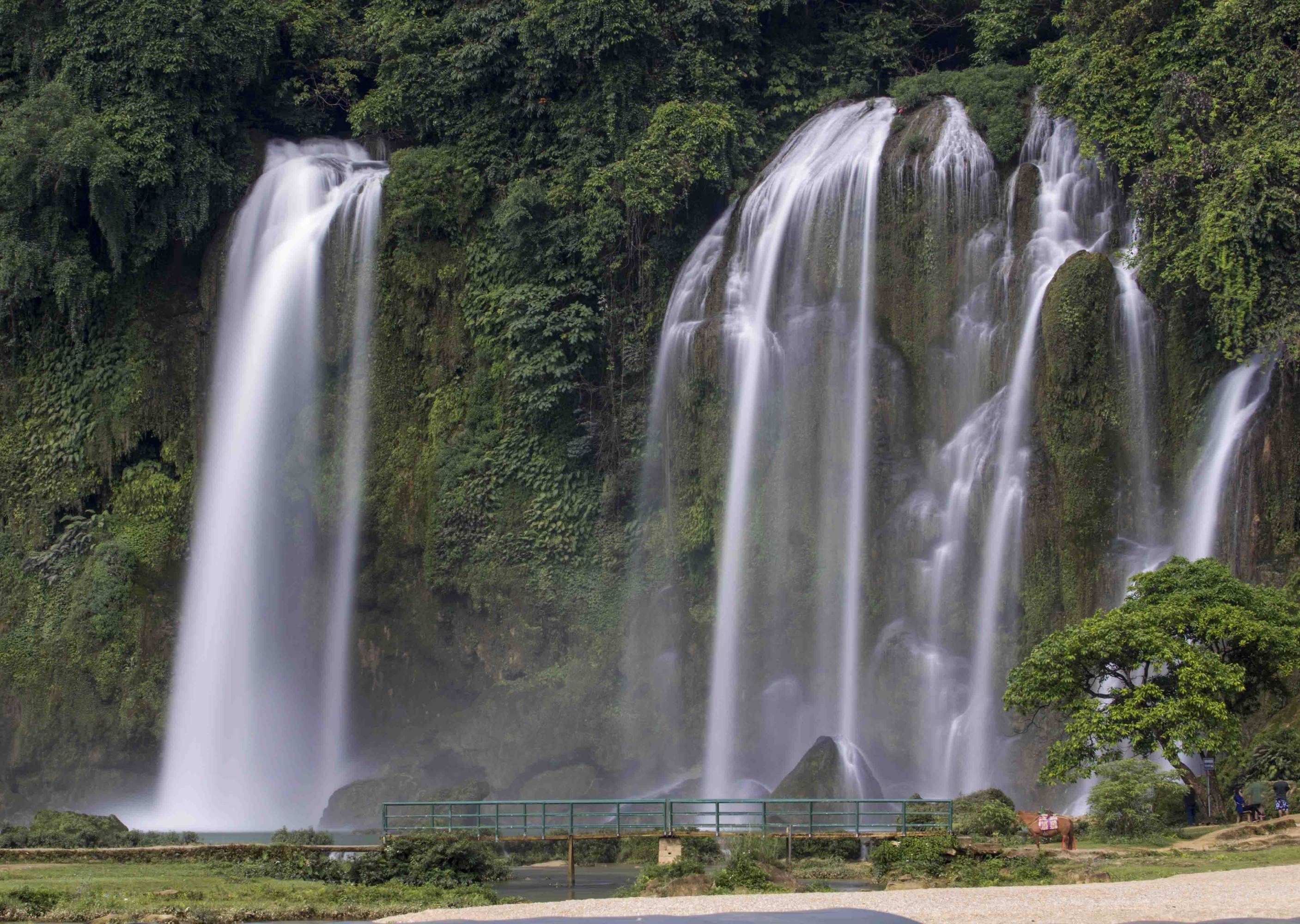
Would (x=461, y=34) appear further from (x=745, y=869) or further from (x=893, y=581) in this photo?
(x=745, y=869)

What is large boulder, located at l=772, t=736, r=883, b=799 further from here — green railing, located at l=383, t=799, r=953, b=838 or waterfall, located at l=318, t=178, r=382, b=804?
waterfall, located at l=318, t=178, r=382, b=804

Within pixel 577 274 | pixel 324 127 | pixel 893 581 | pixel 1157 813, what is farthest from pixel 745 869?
pixel 324 127

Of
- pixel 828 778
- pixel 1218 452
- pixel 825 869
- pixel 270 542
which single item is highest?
pixel 1218 452

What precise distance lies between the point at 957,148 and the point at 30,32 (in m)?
23.4

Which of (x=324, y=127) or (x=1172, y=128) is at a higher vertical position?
(x=324, y=127)

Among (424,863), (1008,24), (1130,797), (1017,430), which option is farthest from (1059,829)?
(1008,24)

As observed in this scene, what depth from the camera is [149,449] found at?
35.4 meters

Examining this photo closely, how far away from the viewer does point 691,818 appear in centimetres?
2798

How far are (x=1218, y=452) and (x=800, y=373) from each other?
881cm

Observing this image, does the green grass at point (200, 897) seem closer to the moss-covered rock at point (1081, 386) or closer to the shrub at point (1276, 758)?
the shrub at point (1276, 758)

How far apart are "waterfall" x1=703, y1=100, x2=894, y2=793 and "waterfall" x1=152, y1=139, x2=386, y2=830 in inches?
371

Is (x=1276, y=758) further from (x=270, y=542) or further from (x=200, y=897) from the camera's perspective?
(x=270, y=542)

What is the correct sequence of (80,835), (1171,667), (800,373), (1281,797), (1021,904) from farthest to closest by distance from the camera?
(800,373) < (80,835) < (1171,667) < (1281,797) < (1021,904)

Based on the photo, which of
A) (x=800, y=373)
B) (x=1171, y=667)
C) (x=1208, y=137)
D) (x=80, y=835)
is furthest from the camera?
(x=800, y=373)
